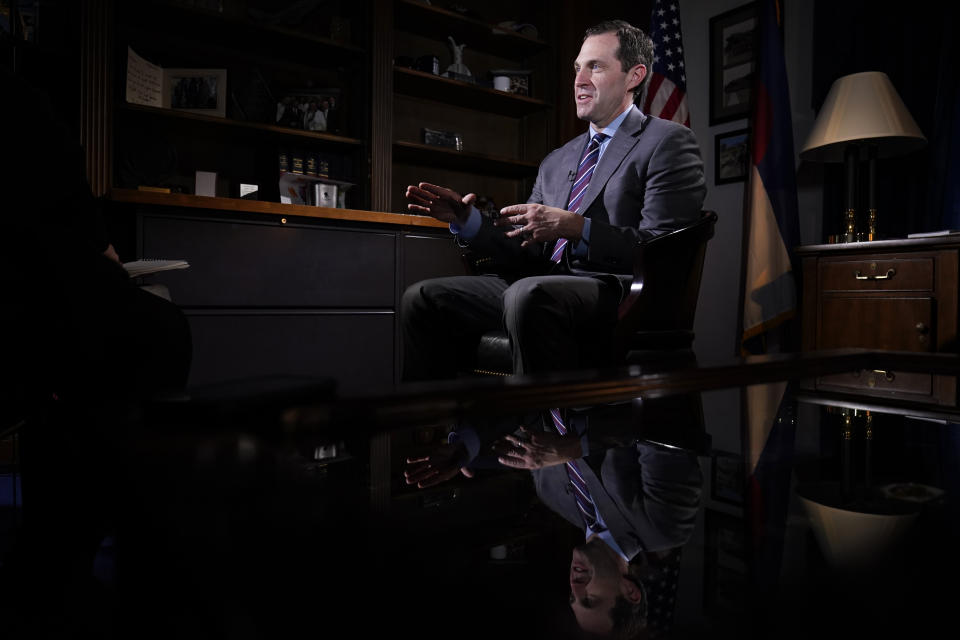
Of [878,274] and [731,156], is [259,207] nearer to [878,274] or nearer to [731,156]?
[878,274]

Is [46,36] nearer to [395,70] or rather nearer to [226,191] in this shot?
[226,191]

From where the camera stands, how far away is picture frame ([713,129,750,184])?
3.12 m

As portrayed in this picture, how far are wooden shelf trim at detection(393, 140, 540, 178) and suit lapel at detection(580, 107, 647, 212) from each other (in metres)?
1.35

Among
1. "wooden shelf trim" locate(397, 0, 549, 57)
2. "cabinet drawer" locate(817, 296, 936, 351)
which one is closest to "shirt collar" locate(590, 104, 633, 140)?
"cabinet drawer" locate(817, 296, 936, 351)

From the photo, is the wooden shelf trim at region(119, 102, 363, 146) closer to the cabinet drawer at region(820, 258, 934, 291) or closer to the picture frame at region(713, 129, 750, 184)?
the picture frame at region(713, 129, 750, 184)

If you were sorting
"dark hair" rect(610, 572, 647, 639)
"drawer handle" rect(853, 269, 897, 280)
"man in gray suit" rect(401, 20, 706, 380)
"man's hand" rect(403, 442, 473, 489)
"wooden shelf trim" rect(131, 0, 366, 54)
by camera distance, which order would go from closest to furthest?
"dark hair" rect(610, 572, 647, 639)
"man's hand" rect(403, 442, 473, 489)
"man in gray suit" rect(401, 20, 706, 380)
"drawer handle" rect(853, 269, 897, 280)
"wooden shelf trim" rect(131, 0, 366, 54)

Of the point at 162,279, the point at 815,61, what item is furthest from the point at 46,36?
the point at 815,61

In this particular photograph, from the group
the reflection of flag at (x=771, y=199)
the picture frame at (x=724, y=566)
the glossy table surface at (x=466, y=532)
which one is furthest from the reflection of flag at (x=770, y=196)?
the picture frame at (x=724, y=566)

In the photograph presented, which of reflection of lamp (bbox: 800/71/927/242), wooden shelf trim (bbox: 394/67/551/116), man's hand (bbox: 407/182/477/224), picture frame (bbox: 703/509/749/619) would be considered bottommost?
picture frame (bbox: 703/509/749/619)

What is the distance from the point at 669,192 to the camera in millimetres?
1566

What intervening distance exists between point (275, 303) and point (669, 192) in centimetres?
155

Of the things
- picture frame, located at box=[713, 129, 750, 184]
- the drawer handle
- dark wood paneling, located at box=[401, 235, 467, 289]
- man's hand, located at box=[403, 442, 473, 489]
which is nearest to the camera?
man's hand, located at box=[403, 442, 473, 489]

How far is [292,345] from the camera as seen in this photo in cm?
235

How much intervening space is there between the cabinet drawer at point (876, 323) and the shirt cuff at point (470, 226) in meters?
1.43
